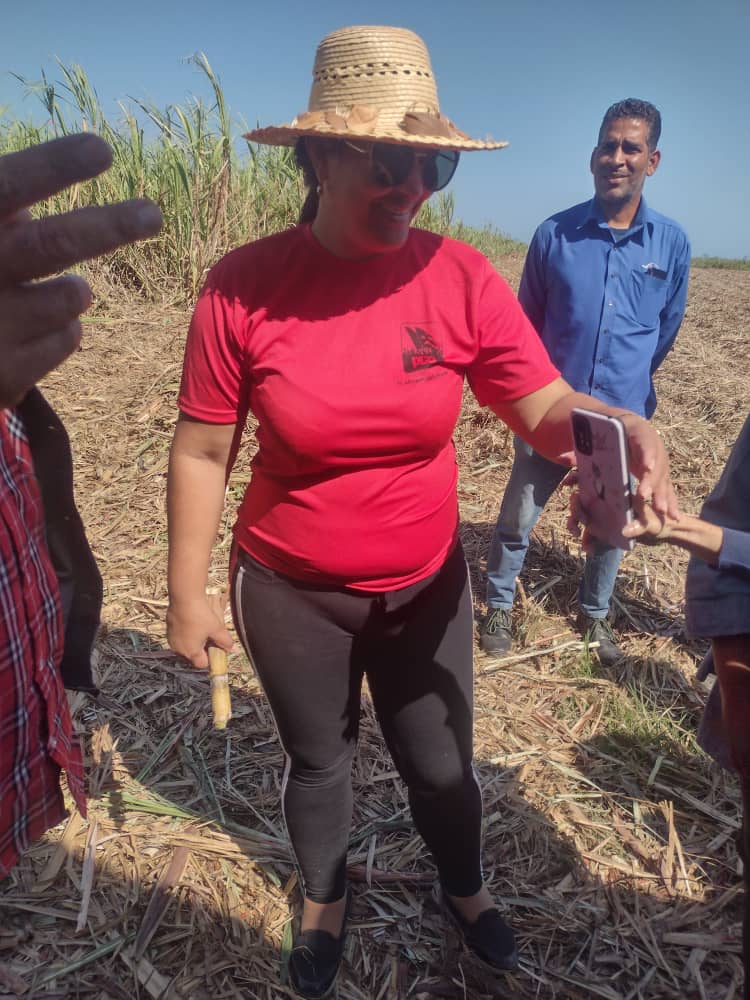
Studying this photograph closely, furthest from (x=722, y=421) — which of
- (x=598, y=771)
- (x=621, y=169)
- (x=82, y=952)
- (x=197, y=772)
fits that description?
(x=82, y=952)

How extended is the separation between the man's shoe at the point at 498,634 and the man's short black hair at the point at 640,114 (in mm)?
2227

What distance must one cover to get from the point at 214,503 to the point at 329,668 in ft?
1.51

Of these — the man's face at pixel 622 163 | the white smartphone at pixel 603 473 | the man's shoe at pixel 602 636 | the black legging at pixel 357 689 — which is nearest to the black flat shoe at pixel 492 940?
the black legging at pixel 357 689

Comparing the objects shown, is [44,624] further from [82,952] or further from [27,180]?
[82,952]

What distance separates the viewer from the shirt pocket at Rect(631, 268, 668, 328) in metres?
3.07

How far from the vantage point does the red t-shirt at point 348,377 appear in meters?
1.44

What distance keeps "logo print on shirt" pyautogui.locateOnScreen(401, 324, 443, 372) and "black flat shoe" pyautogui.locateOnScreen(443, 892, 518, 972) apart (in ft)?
4.94

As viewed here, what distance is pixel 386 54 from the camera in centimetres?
141

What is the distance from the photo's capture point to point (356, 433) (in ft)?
4.75

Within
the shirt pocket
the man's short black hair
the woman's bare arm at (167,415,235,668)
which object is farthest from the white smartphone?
the man's short black hair

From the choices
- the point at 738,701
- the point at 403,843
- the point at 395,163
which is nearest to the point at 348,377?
the point at 395,163

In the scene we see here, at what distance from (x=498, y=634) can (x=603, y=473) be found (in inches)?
82.4

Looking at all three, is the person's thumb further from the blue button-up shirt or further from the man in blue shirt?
the blue button-up shirt

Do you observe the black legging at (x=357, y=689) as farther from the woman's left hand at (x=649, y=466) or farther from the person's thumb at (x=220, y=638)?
the woman's left hand at (x=649, y=466)
